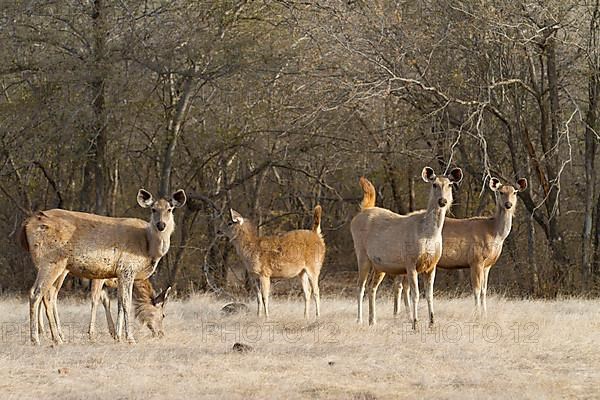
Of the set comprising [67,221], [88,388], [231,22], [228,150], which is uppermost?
[231,22]

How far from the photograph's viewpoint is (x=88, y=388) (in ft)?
32.8

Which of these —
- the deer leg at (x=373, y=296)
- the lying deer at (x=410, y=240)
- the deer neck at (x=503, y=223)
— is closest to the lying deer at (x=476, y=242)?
the deer neck at (x=503, y=223)

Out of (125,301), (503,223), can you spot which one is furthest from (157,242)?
(503,223)

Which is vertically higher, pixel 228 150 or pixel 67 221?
pixel 228 150

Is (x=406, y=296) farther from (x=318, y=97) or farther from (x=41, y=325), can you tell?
(x=318, y=97)

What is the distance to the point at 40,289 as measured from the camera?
13039 mm

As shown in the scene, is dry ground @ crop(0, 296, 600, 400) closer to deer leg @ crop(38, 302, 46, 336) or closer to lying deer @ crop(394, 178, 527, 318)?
deer leg @ crop(38, 302, 46, 336)

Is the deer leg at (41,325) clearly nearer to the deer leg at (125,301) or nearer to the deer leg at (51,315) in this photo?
the deer leg at (51,315)

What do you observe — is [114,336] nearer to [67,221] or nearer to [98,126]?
[67,221]

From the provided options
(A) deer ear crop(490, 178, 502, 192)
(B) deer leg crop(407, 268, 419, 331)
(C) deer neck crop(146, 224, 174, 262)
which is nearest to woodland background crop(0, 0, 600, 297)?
(A) deer ear crop(490, 178, 502, 192)

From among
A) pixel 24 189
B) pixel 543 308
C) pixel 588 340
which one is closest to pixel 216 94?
pixel 24 189

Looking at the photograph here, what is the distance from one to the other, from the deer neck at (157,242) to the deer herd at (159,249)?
14mm

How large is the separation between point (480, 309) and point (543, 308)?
1.79 metres

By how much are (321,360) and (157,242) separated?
345 cm
